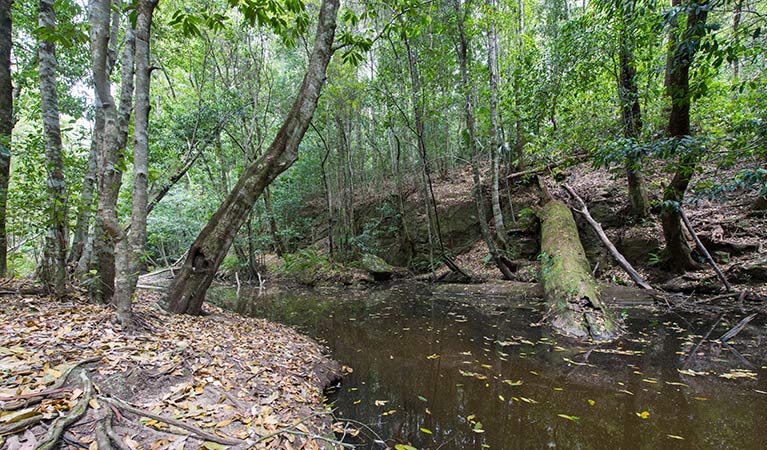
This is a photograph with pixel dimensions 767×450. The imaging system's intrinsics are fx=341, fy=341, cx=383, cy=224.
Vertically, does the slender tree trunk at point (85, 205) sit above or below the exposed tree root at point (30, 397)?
above

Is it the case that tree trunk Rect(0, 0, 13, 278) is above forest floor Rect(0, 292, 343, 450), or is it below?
above

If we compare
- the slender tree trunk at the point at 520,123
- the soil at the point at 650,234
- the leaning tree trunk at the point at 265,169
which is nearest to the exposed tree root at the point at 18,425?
the leaning tree trunk at the point at 265,169

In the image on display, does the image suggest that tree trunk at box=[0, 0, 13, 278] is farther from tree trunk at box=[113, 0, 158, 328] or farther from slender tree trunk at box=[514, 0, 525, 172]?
slender tree trunk at box=[514, 0, 525, 172]

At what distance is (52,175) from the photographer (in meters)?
4.55

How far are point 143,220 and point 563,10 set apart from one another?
731 inches

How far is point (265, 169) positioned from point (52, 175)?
2.70 m

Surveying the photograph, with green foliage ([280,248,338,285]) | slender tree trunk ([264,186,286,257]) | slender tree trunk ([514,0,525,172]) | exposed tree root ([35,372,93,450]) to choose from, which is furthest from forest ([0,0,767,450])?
slender tree trunk ([264,186,286,257])

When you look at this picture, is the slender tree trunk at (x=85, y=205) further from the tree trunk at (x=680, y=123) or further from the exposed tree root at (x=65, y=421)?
the tree trunk at (x=680, y=123)

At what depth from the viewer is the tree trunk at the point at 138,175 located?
346 centimetres

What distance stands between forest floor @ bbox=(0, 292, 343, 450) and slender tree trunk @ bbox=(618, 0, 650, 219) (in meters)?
7.65

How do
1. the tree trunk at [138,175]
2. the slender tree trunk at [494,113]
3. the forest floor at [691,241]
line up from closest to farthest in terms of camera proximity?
the tree trunk at [138,175] → the forest floor at [691,241] → the slender tree trunk at [494,113]

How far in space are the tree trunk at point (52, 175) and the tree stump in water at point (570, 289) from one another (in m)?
7.48

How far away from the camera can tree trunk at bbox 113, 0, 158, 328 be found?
346 centimetres

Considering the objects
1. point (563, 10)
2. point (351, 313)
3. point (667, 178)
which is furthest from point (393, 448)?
point (563, 10)
